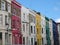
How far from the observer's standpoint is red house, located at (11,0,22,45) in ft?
171

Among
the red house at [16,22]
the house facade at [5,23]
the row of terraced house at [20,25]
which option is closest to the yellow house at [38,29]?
the row of terraced house at [20,25]

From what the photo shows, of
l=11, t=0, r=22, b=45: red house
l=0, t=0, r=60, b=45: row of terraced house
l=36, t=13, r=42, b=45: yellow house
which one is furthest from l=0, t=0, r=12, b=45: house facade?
l=36, t=13, r=42, b=45: yellow house

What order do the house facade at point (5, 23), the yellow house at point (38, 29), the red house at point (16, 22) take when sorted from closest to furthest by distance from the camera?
the house facade at point (5, 23) < the red house at point (16, 22) < the yellow house at point (38, 29)

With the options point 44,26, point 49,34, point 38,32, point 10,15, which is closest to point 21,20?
point 10,15

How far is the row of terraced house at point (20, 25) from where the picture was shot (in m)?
48.3

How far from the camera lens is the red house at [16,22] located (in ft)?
171

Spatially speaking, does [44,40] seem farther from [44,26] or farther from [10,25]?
[10,25]

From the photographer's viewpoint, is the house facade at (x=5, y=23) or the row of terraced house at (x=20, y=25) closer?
the house facade at (x=5, y=23)

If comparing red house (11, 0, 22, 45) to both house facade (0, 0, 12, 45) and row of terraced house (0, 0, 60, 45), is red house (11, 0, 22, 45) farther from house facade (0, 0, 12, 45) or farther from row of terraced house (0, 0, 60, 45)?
house facade (0, 0, 12, 45)

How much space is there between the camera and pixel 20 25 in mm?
56250

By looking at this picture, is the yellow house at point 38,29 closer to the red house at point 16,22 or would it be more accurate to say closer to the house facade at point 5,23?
the red house at point 16,22

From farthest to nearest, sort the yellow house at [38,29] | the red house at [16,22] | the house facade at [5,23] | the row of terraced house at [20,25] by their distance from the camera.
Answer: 1. the yellow house at [38,29]
2. the red house at [16,22]
3. the row of terraced house at [20,25]
4. the house facade at [5,23]

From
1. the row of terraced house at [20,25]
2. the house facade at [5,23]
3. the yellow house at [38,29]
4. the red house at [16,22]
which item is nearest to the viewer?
the house facade at [5,23]

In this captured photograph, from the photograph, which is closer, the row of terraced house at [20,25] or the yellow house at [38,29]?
the row of terraced house at [20,25]
